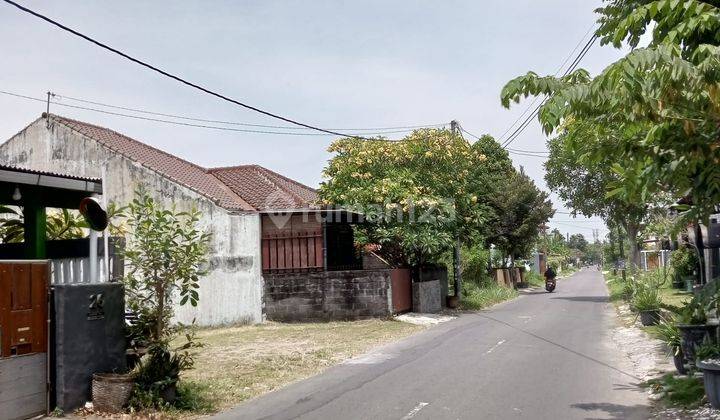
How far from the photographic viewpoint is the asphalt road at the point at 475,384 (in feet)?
25.9

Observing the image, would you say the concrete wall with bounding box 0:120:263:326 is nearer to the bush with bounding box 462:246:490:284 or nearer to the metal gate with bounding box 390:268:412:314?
the metal gate with bounding box 390:268:412:314

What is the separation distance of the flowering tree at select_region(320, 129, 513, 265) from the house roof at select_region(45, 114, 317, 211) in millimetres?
2002

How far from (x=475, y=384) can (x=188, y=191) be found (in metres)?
13.0

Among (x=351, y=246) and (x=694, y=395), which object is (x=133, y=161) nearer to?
(x=351, y=246)

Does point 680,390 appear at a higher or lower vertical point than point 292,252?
lower

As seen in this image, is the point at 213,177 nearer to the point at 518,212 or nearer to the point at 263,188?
the point at 263,188

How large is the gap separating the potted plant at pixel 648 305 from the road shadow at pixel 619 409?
29.6ft

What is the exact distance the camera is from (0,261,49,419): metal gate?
7.38 m

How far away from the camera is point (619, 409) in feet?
26.0

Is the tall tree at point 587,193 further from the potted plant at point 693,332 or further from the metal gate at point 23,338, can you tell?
the metal gate at point 23,338

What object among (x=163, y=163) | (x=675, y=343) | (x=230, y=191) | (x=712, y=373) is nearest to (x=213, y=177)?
(x=230, y=191)

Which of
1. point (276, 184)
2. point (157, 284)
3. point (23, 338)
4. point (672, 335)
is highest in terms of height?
point (276, 184)

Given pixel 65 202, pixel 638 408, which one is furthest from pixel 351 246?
pixel 638 408

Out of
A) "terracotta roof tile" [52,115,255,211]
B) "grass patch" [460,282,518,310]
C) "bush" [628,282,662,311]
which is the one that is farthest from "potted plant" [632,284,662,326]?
"terracotta roof tile" [52,115,255,211]
